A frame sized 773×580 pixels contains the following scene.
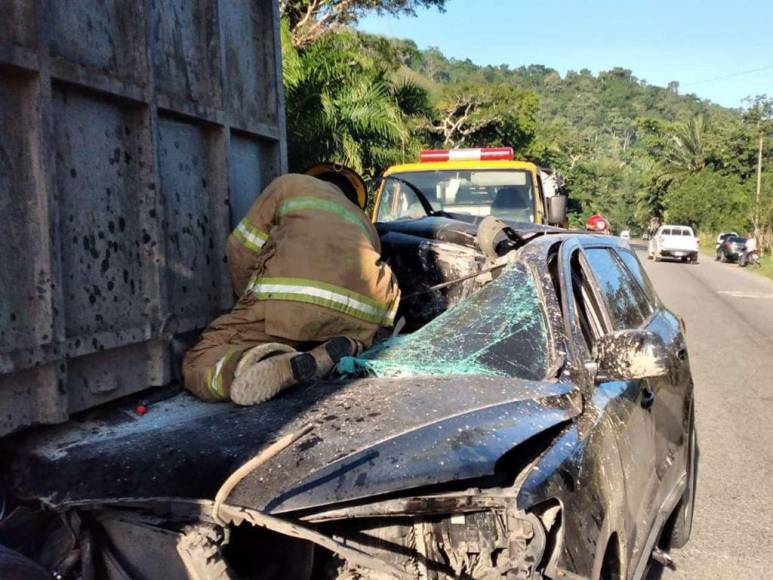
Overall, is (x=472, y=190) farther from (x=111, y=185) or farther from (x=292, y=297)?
(x=111, y=185)

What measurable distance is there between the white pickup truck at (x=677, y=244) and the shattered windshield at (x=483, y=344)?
31.6m

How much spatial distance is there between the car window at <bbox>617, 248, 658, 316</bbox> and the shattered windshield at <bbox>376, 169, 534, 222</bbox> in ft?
9.50

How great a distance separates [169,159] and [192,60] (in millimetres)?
458

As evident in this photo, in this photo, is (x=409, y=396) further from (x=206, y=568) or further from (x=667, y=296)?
(x=667, y=296)

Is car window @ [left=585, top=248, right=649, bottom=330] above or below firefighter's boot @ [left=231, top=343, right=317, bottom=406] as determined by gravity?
above

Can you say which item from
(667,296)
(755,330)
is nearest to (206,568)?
(755,330)

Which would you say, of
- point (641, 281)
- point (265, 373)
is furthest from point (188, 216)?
point (641, 281)

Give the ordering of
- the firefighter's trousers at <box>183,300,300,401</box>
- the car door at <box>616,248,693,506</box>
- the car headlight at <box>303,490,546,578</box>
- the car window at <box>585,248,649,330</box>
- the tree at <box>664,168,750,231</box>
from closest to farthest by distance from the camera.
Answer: the car headlight at <box>303,490,546,578</box> → the firefighter's trousers at <box>183,300,300,401</box> → the car door at <box>616,248,693,506</box> → the car window at <box>585,248,649,330</box> → the tree at <box>664,168,750,231</box>

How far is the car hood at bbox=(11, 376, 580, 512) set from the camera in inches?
75.3

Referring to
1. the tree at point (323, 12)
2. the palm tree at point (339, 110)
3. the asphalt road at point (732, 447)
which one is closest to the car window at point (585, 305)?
the asphalt road at point (732, 447)

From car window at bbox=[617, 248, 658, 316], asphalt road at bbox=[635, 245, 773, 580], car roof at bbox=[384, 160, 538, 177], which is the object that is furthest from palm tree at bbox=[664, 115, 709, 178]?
car window at bbox=[617, 248, 658, 316]

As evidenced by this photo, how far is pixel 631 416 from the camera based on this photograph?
283cm

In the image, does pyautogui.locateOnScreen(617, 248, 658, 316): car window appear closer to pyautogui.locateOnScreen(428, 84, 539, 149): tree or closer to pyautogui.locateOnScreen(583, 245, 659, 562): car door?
pyautogui.locateOnScreen(583, 245, 659, 562): car door

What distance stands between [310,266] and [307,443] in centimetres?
99
